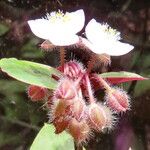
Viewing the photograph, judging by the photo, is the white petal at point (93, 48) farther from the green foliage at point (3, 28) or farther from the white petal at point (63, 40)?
the green foliage at point (3, 28)

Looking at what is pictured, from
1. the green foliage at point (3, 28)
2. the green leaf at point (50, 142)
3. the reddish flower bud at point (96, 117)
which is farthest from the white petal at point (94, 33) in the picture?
the green foliage at point (3, 28)

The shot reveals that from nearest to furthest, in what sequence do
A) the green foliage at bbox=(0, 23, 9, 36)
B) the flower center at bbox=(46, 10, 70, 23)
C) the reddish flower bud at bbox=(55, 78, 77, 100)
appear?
the reddish flower bud at bbox=(55, 78, 77, 100) < the flower center at bbox=(46, 10, 70, 23) < the green foliage at bbox=(0, 23, 9, 36)

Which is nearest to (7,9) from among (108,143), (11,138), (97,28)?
(11,138)

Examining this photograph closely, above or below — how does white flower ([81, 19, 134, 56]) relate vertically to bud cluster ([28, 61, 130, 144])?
above

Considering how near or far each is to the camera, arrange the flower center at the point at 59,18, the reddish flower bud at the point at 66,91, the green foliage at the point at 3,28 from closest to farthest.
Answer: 1. the reddish flower bud at the point at 66,91
2. the flower center at the point at 59,18
3. the green foliage at the point at 3,28

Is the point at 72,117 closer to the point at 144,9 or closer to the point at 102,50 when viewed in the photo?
the point at 102,50

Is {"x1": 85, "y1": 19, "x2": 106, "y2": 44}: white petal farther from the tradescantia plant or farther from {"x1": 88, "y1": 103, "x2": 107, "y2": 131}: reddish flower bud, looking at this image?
{"x1": 88, "y1": 103, "x2": 107, "y2": 131}: reddish flower bud

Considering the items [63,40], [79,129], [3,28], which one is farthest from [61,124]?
[3,28]

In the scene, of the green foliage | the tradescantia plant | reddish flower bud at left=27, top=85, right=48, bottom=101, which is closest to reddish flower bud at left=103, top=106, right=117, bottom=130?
the tradescantia plant
